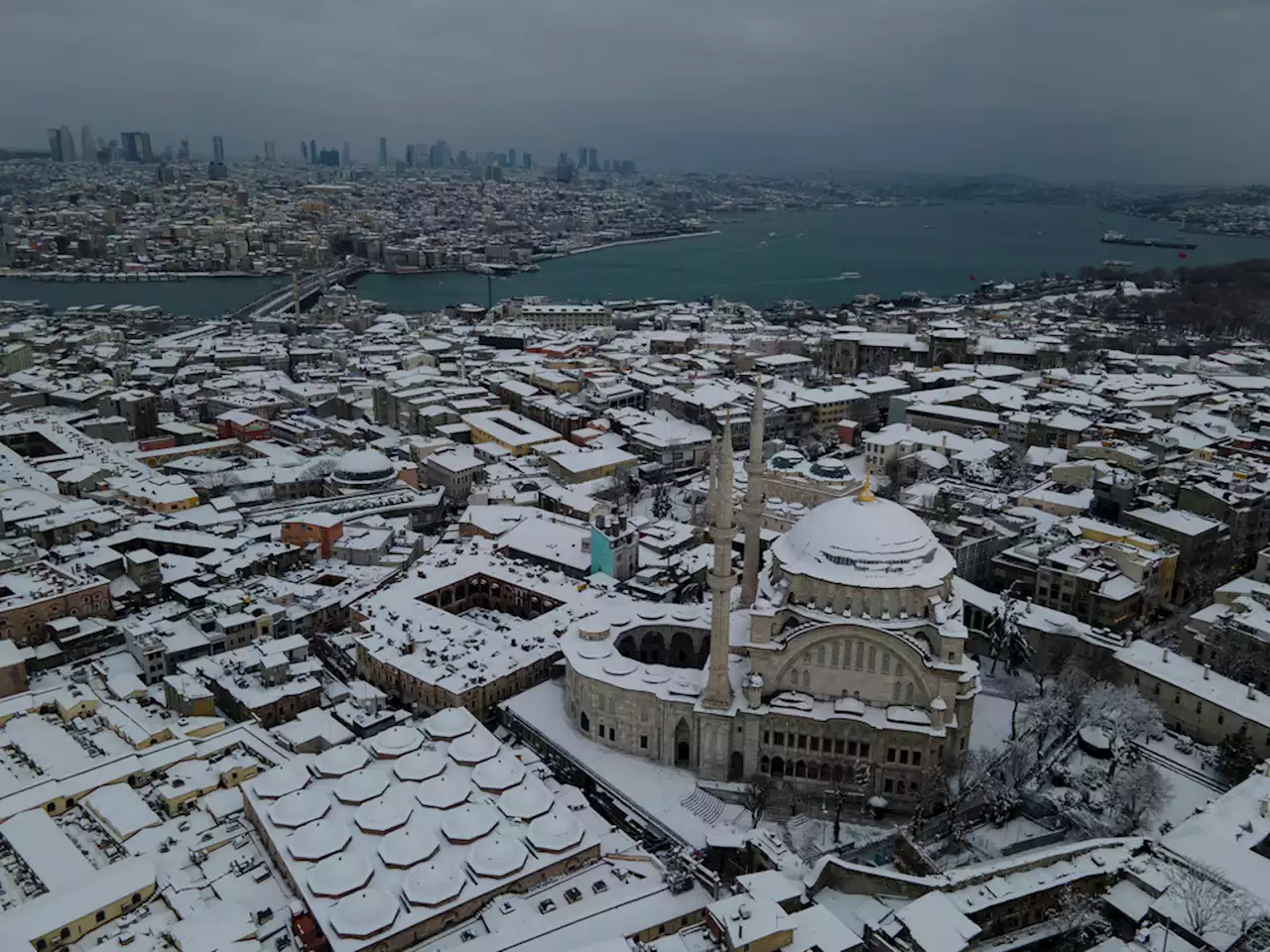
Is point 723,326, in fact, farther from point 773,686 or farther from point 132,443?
point 773,686

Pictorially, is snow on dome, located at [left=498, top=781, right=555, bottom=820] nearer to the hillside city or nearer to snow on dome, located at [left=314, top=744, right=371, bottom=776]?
the hillside city

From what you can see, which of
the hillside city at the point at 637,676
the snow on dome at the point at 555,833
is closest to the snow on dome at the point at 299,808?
the hillside city at the point at 637,676

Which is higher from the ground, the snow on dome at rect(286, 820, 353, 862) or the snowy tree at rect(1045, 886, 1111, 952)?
the snowy tree at rect(1045, 886, 1111, 952)

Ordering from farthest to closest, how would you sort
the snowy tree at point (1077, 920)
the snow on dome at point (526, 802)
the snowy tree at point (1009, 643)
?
the snowy tree at point (1009, 643), the snow on dome at point (526, 802), the snowy tree at point (1077, 920)

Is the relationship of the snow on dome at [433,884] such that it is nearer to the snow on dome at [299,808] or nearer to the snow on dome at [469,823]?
the snow on dome at [469,823]

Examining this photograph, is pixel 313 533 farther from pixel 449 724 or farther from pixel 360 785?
pixel 360 785

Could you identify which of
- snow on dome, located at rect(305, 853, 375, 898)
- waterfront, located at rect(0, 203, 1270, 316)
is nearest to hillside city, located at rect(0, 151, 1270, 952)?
snow on dome, located at rect(305, 853, 375, 898)
